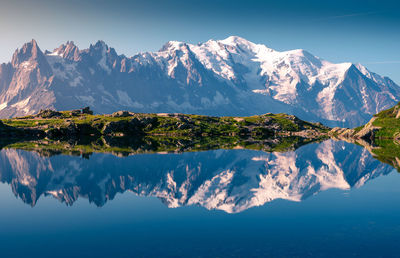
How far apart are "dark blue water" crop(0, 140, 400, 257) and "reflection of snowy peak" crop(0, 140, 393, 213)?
9.2 inches

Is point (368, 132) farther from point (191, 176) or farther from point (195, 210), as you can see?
point (195, 210)

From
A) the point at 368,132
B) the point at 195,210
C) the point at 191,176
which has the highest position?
the point at 368,132

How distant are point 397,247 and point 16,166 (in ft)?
260

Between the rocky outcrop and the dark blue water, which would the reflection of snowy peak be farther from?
the rocky outcrop

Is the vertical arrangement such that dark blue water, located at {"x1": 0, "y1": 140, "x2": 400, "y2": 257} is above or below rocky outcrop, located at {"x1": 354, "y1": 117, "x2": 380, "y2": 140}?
below

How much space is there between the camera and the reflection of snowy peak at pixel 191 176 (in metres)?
58.0

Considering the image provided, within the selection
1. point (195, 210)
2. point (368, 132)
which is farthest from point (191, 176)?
point (368, 132)

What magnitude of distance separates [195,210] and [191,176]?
90.2ft

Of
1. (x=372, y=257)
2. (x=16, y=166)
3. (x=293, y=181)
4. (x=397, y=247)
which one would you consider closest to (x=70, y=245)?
(x=372, y=257)

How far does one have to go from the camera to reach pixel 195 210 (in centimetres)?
4956

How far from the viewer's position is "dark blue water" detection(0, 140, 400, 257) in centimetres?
3600

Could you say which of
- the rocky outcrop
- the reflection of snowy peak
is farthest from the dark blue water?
the rocky outcrop

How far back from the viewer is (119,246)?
118ft

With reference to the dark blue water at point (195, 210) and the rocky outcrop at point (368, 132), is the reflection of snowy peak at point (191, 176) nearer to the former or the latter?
the dark blue water at point (195, 210)
